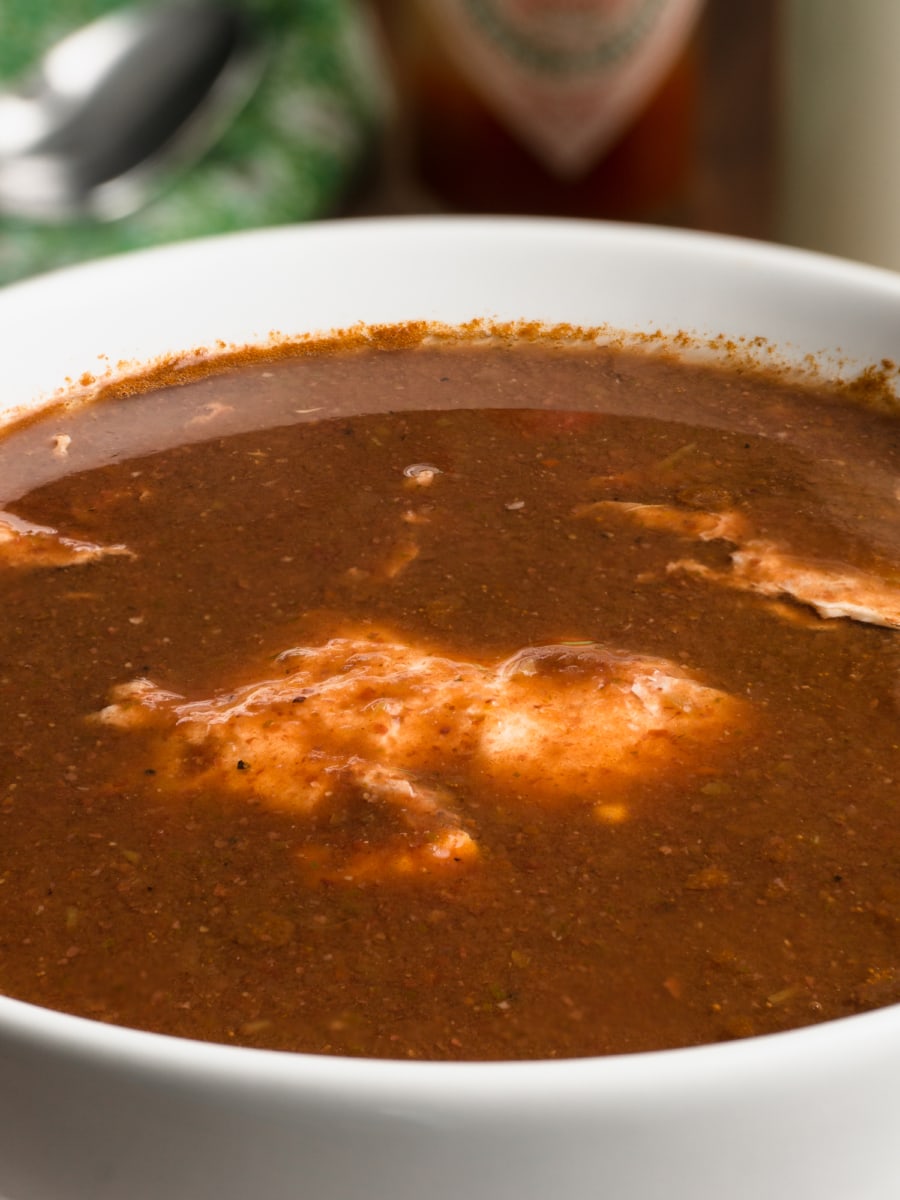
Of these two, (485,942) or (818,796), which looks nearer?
(485,942)

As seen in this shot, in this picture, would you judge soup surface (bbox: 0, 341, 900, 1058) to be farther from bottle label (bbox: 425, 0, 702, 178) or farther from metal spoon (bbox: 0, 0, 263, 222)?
metal spoon (bbox: 0, 0, 263, 222)

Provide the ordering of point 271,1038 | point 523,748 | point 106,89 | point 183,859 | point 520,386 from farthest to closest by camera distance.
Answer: point 106,89 → point 520,386 → point 523,748 → point 183,859 → point 271,1038

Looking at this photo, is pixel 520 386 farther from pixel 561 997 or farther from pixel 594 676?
pixel 561 997

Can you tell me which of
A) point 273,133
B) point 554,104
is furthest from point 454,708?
point 273,133

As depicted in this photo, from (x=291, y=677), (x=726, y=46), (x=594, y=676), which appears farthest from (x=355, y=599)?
(x=726, y=46)

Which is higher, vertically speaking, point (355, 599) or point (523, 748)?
point (355, 599)

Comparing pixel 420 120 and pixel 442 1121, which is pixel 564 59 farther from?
pixel 442 1121
